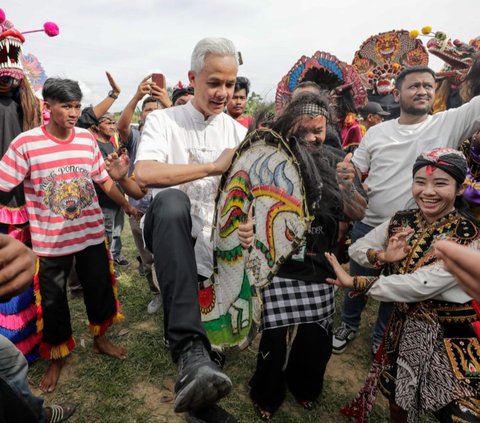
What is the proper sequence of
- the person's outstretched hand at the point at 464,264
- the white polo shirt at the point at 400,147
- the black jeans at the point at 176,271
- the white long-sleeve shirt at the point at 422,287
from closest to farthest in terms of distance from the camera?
the person's outstretched hand at the point at 464,264, the black jeans at the point at 176,271, the white long-sleeve shirt at the point at 422,287, the white polo shirt at the point at 400,147

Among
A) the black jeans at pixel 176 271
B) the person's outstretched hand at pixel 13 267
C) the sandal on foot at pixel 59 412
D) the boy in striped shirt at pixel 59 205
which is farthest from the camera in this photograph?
the boy in striped shirt at pixel 59 205

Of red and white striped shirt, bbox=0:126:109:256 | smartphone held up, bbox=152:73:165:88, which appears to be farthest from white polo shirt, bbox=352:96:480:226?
red and white striped shirt, bbox=0:126:109:256

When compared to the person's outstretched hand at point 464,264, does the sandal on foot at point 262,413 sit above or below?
below

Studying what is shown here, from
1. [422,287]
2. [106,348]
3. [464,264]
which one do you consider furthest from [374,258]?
[106,348]

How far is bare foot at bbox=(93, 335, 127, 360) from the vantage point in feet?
9.09

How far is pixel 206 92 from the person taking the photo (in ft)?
6.13

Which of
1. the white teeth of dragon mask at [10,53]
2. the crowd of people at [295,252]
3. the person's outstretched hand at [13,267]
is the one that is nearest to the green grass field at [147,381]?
the crowd of people at [295,252]

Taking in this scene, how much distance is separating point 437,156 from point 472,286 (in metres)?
1.14

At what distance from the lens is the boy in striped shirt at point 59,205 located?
7.30 feet

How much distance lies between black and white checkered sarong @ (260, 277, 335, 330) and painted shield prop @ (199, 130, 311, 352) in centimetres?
32

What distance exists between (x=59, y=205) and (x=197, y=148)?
1.13 meters

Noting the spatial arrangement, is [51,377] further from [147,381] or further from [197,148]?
[197,148]

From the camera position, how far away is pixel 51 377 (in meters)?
2.46

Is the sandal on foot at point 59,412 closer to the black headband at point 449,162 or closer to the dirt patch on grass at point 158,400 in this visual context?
the dirt patch on grass at point 158,400
